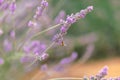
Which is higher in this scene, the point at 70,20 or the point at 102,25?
the point at 102,25

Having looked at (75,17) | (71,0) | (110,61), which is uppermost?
(71,0)

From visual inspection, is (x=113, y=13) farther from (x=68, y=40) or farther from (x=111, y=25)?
(x=68, y=40)

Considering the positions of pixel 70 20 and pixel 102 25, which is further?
pixel 102 25

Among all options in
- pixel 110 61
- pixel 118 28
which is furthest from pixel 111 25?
pixel 110 61

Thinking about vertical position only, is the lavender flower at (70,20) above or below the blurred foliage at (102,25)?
below

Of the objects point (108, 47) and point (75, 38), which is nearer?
point (75, 38)

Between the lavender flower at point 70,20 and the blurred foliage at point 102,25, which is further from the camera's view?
the blurred foliage at point 102,25

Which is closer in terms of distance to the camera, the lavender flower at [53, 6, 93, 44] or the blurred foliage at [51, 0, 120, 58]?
the lavender flower at [53, 6, 93, 44]

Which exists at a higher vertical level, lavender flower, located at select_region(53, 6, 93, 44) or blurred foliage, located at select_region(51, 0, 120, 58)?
blurred foliage, located at select_region(51, 0, 120, 58)
